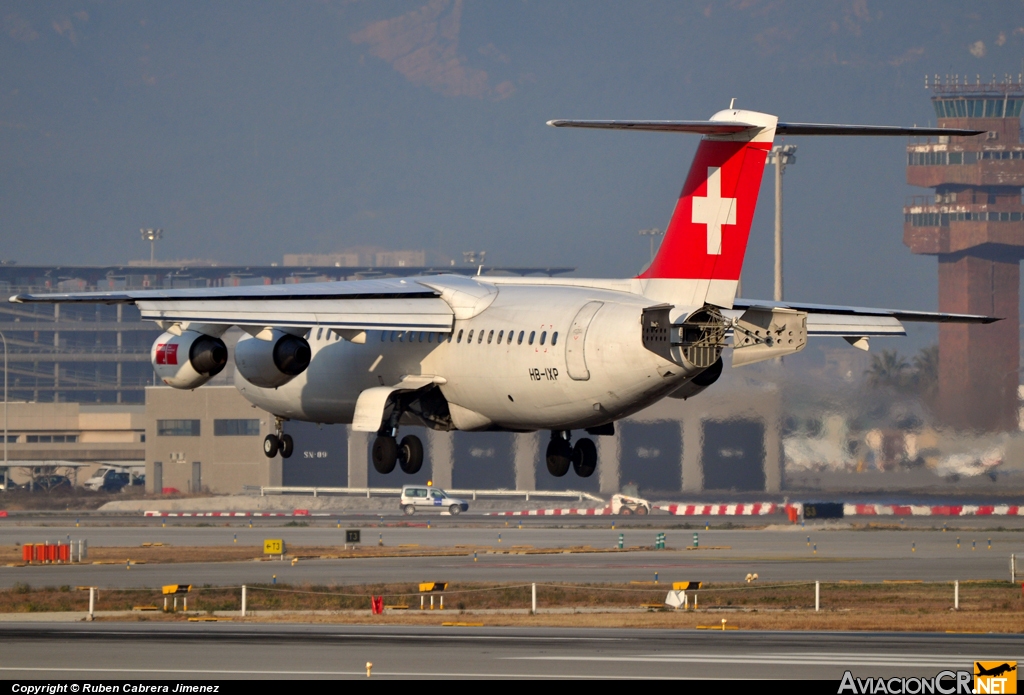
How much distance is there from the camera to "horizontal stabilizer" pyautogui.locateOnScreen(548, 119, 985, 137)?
92.3ft

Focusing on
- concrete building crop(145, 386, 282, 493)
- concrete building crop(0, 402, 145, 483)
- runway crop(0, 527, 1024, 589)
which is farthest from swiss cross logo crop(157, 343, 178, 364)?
concrete building crop(0, 402, 145, 483)

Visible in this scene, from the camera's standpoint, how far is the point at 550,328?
102 ft

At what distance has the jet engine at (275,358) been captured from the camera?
3569cm

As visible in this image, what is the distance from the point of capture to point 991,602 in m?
41.2

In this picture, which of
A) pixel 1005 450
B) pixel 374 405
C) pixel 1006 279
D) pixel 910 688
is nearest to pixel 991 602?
pixel 374 405

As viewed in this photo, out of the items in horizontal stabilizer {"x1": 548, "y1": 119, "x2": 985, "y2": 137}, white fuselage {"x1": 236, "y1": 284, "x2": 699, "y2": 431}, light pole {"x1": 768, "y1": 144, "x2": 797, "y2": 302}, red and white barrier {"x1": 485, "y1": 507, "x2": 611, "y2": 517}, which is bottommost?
red and white barrier {"x1": 485, "y1": 507, "x2": 611, "y2": 517}

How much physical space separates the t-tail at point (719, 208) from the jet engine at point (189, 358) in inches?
412

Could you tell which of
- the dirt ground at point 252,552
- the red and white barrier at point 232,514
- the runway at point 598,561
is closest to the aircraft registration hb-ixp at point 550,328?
the runway at point 598,561

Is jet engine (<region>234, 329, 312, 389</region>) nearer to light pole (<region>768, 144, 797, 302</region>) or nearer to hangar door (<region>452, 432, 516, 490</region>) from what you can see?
hangar door (<region>452, 432, 516, 490</region>)

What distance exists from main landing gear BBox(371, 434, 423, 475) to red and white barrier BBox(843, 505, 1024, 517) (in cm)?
4219

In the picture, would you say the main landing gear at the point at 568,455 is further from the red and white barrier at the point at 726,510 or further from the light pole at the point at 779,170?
the light pole at the point at 779,170

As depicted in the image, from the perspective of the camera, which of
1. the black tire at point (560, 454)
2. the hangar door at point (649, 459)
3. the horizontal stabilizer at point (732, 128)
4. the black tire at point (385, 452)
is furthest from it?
the hangar door at point (649, 459)

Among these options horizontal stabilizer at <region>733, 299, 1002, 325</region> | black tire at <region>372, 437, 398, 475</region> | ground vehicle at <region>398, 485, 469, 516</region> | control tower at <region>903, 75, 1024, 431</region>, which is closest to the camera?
horizontal stabilizer at <region>733, 299, 1002, 325</region>

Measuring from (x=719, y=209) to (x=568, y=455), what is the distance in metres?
7.14
